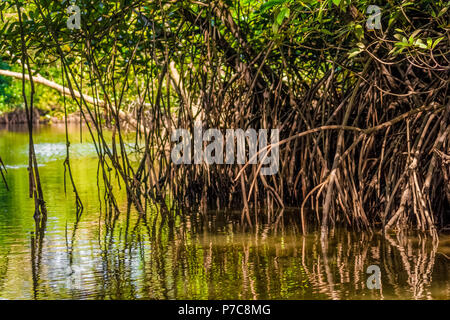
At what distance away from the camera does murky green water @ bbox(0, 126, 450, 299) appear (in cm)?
412

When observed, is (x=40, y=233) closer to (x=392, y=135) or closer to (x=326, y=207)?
(x=326, y=207)

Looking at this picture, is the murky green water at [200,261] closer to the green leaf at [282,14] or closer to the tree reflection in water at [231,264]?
the tree reflection in water at [231,264]

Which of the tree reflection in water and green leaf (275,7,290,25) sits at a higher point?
green leaf (275,7,290,25)

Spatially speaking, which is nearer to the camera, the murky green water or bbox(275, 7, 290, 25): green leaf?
the murky green water

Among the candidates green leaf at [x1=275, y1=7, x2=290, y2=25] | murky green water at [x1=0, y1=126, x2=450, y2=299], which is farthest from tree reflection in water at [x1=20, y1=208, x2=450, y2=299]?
A: green leaf at [x1=275, y1=7, x2=290, y2=25]

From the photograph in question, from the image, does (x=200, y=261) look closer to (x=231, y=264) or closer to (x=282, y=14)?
(x=231, y=264)

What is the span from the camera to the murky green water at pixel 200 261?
412 centimetres

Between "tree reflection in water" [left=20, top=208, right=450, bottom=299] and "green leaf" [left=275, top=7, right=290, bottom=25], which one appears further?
"green leaf" [left=275, top=7, right=290, bottom=25]

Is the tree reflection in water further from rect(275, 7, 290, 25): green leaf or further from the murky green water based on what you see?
rect(275, 7, 290, 25): green leaf

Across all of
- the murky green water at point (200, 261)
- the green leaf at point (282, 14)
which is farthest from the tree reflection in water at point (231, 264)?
the green leaf at point (282, 14)

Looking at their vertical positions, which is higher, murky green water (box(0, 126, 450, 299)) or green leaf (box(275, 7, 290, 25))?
green leaf (box(275, 7, 290, 25))

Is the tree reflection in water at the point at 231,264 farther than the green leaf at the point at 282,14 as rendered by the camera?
No

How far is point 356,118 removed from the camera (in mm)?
6098
